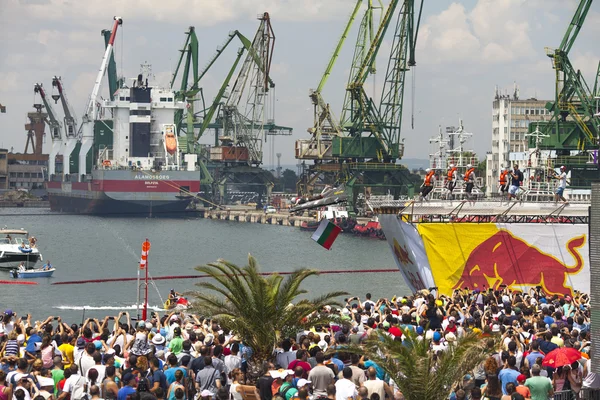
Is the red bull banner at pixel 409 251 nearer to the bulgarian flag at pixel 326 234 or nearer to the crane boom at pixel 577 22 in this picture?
the bulgarian flag at pixel 326 234

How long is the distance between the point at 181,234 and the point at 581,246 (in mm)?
82882

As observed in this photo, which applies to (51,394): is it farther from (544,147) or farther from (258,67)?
(258,67)

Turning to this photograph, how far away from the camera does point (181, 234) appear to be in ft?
377

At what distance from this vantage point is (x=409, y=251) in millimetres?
37156

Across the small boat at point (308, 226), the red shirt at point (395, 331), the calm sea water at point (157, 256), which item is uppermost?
the red shirt at point (395, 331)

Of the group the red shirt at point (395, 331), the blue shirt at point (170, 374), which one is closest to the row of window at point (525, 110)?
the red shirt at point (395, 331)

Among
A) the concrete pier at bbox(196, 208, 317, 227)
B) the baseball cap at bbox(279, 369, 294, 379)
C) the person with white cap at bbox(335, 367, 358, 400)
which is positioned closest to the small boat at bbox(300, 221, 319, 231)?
the concrete pier at bbox(196, 208, 317, 227)

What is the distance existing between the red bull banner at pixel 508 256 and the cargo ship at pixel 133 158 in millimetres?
113811

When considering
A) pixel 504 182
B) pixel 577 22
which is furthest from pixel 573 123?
pixel 504 182

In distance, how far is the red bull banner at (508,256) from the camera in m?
34.9

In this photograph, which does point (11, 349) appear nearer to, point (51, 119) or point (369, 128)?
point (369, 128)

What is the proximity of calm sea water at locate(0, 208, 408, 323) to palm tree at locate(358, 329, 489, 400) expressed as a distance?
26.6m

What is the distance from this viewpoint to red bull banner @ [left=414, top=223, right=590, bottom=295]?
115 feet

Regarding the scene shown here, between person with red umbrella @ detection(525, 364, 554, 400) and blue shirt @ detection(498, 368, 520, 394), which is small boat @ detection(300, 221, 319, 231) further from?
person with red umbrella @ detection(525, 364, 554, 400)
